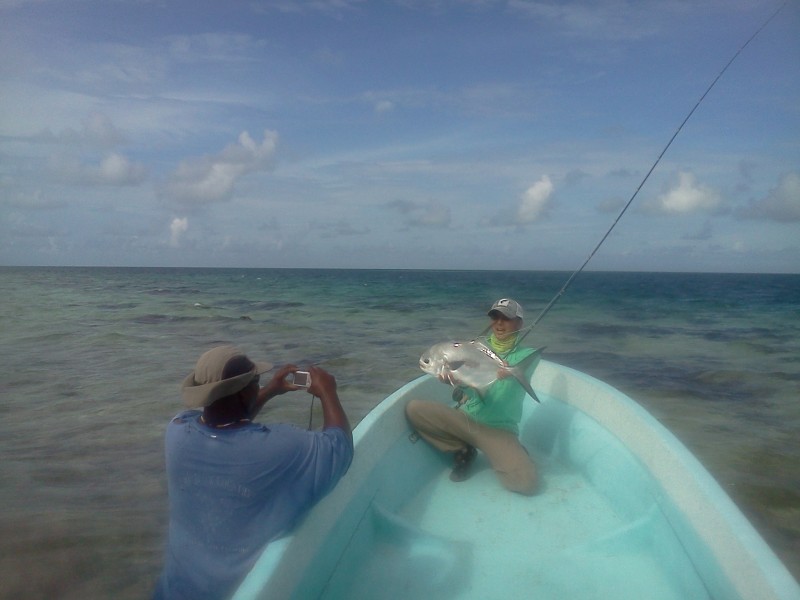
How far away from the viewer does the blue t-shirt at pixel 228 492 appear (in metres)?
2.36

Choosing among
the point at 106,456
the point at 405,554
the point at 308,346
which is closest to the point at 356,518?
the point at 405,554

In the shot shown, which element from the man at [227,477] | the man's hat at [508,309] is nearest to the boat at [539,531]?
the man at [227,477]

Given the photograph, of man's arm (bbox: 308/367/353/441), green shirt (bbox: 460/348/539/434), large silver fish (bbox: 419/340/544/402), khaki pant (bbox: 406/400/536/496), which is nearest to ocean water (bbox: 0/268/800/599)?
man's arm (bbox: 308/367/353/441)

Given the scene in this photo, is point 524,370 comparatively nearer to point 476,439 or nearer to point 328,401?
point 476,439

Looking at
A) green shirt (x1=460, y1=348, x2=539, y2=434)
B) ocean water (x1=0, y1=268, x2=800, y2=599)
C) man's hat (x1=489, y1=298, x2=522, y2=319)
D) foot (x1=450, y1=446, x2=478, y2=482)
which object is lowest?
ocean water (x1=0, y1=268, x2=800, y2=599)

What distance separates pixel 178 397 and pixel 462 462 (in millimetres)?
6312

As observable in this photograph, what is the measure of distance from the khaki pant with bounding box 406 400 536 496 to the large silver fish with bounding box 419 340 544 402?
1.36 feet

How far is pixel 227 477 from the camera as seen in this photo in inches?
92.4

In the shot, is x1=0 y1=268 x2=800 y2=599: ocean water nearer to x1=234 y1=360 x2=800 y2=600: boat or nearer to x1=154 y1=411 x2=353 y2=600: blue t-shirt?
x1=234 y1=360 x2=800 y2=600: boat

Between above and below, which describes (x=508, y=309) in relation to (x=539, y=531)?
above

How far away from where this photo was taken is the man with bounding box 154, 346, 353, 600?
2.36 metres

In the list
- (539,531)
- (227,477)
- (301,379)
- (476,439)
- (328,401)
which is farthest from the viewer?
(476,439)

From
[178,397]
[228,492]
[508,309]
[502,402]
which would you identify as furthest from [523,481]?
[178,397]

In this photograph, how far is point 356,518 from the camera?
3588 millimetres
